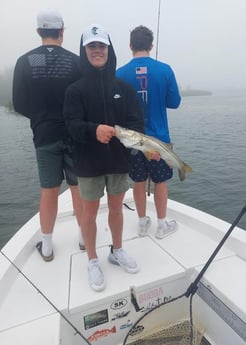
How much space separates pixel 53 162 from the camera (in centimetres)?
274

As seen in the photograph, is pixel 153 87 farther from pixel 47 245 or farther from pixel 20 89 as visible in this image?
pixel 47 245

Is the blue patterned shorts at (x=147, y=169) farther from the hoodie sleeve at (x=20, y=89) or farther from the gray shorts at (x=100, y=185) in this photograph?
the hoodie sleeve at (x=20, y=89)

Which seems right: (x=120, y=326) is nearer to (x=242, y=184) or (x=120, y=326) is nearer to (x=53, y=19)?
(x=53, y=19)

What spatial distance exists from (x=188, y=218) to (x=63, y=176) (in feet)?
4.99

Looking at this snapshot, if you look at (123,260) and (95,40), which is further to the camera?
(123,260)

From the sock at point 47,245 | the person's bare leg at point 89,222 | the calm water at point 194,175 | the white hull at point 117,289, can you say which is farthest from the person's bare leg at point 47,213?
the calm water at point 194,175

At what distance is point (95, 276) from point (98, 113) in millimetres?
1275

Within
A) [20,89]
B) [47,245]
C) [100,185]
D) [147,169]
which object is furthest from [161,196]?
[20,89]

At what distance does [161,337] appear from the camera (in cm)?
255

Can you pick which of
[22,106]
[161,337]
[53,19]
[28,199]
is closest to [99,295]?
[161,337]

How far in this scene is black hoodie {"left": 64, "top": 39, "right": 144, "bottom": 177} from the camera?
229 cm

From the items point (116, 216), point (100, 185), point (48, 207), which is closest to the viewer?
point (100, 185)

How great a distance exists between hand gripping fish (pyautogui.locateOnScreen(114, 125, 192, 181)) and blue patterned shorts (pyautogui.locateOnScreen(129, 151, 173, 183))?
0.39 metres

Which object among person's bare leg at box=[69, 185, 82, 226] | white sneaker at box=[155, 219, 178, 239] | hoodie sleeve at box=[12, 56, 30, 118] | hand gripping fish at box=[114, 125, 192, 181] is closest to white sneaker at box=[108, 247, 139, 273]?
person's bare leg at box=[69, 185, 82, 226]
